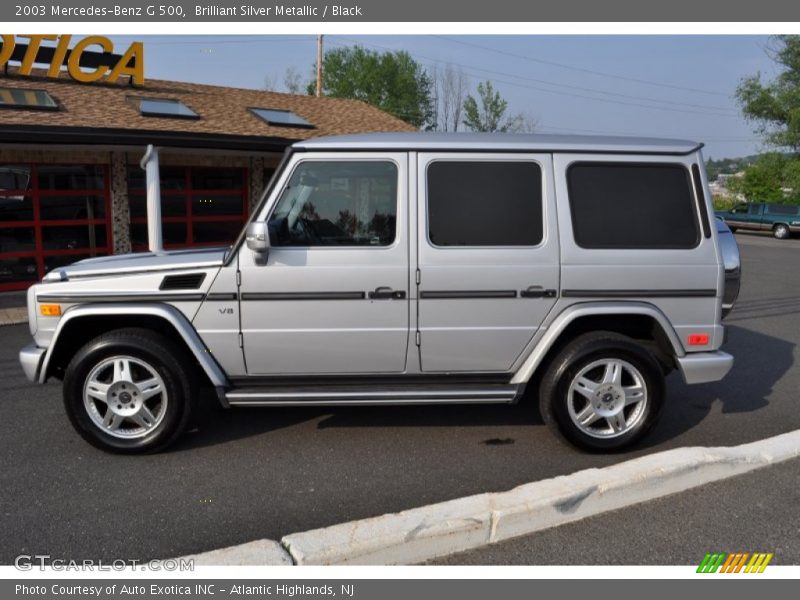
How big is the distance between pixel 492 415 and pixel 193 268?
2.60 meters

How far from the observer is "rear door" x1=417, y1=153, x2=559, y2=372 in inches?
171

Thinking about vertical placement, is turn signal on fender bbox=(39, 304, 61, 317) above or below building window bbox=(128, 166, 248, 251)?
below

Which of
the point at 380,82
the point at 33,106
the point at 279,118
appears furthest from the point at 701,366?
the point at 380,82

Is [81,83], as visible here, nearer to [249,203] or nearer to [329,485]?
[249,203]

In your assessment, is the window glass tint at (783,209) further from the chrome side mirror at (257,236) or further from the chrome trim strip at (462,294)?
the chrome side mirror at (257,236)

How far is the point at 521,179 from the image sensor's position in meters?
4.44

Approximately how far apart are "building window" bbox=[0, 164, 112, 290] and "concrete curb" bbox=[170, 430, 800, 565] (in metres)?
10.8

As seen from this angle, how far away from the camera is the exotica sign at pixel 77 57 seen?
42.1ft

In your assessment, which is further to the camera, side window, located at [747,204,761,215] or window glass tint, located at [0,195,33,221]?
side window, located at [747,204,761,215]

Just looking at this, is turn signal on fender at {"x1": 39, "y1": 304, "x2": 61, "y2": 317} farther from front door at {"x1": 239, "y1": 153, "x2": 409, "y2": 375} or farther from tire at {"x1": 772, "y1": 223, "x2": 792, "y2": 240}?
tire at {"x1": 772, "y1": 223, "x2": 792, "y2": 240}

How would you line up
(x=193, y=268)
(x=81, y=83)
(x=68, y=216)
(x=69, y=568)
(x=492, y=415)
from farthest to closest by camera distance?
(x=81, y=83) < (x=68, y=216) < (x=492, y=415) < (x=193, y=268) < (x=69, y=568)

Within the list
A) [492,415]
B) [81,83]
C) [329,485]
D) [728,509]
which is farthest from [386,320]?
[81,83]

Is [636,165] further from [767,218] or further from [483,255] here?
[767,218]

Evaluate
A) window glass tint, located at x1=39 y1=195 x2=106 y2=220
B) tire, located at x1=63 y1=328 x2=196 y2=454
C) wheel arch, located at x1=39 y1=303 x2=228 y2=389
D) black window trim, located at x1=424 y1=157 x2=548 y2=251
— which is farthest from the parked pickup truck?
tire, located at x1=63 y1=328 x2=196 y2=454
